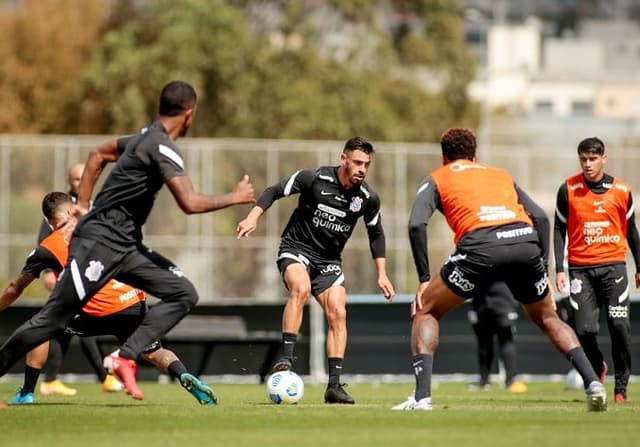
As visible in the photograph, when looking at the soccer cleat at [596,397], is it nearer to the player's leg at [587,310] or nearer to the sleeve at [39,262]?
the player's leg at [587,310]

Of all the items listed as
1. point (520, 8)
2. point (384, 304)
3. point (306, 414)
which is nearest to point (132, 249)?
point (306, 414)

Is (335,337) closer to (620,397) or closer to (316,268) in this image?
(316,268)

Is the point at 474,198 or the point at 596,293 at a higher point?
the point at 474,198

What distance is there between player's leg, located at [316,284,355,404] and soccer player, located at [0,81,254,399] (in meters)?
2.23

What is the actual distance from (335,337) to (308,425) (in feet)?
10.3

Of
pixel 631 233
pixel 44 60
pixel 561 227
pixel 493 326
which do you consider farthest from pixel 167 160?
pixel 44 60

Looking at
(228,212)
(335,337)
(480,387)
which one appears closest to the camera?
(335,337)

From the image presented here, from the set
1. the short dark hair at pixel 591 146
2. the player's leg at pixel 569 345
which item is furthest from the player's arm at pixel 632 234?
the player's leg at pixel 569 345

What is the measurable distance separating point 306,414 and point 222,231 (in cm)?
2486

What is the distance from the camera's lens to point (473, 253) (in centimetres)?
1243

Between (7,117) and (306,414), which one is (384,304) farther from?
(7,117)

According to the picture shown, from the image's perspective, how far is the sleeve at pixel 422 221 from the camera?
40.9 feet

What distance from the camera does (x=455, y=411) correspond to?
1260cm

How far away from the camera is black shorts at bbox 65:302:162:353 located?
1466cm
